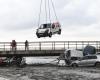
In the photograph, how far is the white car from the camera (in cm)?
5616

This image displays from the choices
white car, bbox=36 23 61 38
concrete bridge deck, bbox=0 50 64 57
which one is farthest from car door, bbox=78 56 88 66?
white car, bbox=36 23 61 38

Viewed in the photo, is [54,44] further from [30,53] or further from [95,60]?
[95,60]

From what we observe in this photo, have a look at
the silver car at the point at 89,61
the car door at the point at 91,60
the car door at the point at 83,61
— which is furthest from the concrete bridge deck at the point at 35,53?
the car door at the point at 91,60

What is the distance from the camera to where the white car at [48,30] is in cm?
5616

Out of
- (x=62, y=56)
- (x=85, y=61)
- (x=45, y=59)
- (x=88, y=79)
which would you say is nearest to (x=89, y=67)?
(x=85, y=61)

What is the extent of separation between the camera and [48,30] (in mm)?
56531

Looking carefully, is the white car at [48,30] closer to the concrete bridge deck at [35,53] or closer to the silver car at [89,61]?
the concrete bridge deck at [35,53]

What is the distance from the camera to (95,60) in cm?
4366

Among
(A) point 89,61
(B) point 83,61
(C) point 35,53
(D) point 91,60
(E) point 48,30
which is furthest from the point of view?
(E) point 48,30

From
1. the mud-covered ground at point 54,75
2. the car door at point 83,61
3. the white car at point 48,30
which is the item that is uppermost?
the white car at point 48,30

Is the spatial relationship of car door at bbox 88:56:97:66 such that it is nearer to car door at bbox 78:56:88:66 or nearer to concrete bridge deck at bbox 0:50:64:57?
car door at bbox 78:56:88:66

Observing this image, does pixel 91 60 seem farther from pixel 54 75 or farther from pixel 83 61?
pixel 54 75

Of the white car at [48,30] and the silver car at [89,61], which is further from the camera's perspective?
the white car at [48,30]

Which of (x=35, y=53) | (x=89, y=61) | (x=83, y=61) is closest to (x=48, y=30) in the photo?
(x=35, y=53)
